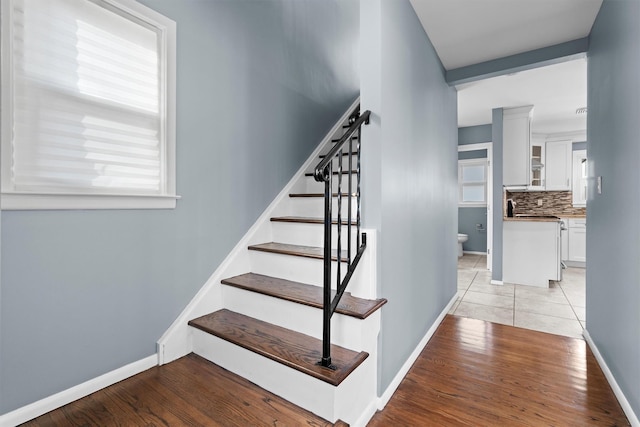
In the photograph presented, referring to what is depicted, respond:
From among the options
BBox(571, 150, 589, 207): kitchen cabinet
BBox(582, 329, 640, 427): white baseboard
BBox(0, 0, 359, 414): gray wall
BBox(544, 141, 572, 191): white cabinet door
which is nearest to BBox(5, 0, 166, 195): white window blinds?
BBox(0, 0, 359, 414): gray wall

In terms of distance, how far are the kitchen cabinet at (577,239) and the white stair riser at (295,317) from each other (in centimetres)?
583

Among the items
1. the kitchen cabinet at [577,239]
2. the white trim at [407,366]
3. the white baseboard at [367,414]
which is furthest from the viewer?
the kitchen cabinet at [577,239]

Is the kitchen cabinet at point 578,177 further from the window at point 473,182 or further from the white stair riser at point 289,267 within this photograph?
the white stair riser at point 289,267

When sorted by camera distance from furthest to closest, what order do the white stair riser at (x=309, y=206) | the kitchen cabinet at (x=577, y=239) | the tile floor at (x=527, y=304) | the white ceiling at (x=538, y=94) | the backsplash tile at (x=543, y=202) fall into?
the backsplash tile at (x=543, y=202), the kitchen cabinet at (x=577, y=239), the white ceiling at (x=538, y=94), the tile floor at (x=527, y=304), the white stair riser at (x=309, y=206)

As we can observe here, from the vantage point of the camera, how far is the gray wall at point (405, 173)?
5.68 feet

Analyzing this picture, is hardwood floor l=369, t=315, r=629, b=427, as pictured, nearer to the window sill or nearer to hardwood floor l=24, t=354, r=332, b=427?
hardwood floor l=24, t=354, r=332, b=427

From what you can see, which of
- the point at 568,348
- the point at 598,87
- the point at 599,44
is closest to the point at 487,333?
the point at 568,348

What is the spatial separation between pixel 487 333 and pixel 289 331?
1.89m

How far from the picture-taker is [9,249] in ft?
4.26

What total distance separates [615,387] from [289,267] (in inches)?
80.5

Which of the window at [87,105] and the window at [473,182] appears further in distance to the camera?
the window at [473,182]

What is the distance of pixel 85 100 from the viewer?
1511mm

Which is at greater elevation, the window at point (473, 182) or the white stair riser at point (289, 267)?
the window at point (473, 182)

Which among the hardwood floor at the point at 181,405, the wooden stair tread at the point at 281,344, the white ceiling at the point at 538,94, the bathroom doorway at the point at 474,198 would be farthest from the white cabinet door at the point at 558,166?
the hardwood floor at the point at 181,405
